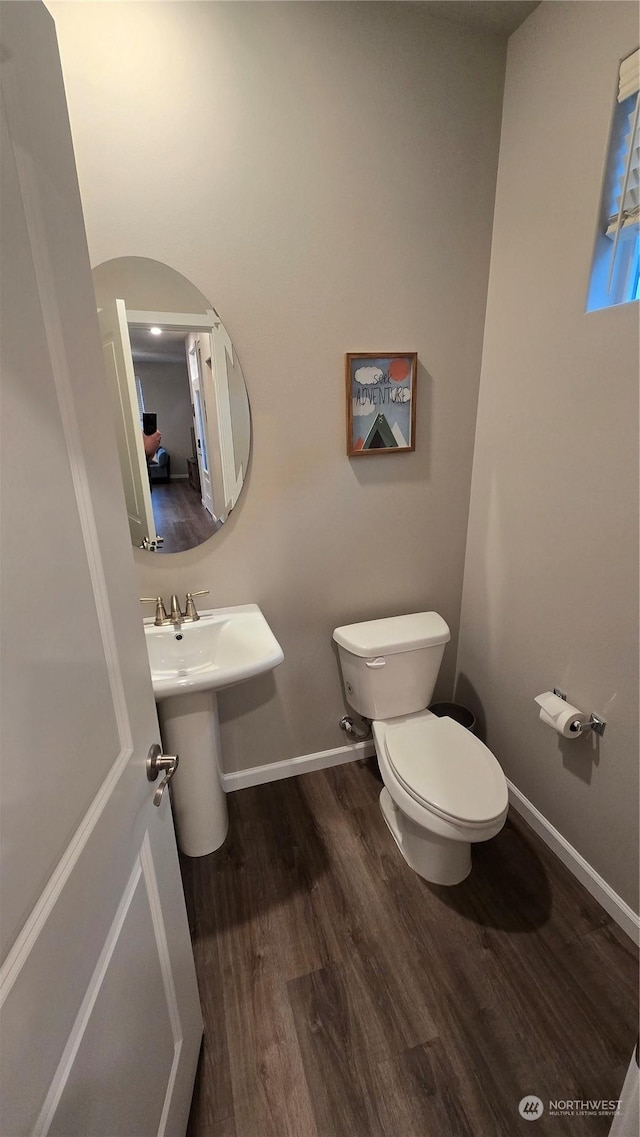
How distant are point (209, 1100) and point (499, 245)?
2535mm

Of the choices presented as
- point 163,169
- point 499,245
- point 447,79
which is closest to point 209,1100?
point 163,169

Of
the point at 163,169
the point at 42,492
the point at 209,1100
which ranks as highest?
the point at 163,169

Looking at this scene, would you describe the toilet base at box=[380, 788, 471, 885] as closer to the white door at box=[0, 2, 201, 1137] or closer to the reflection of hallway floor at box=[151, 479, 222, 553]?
the white door at box=[0, 2, 201, 1137]

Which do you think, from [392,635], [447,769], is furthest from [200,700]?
[447,769]

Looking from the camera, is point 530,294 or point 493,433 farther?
point 493,433

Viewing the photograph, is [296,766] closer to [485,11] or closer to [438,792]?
[438,792]

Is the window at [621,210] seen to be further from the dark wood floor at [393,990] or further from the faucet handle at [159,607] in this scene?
the dark wood floor at [393,990]

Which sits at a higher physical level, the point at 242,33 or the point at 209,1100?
the point at 242,33

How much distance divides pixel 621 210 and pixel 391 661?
4.76 ft

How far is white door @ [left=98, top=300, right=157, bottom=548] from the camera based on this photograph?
1.32 m

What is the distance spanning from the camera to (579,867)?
1517 mm

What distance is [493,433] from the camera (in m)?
1.69

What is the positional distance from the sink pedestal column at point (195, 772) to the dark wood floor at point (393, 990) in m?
0.09

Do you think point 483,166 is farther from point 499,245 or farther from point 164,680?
point 164,680
